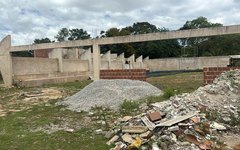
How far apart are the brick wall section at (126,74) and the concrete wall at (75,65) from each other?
31.0 feet

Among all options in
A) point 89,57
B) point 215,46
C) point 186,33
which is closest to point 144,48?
point 215,46

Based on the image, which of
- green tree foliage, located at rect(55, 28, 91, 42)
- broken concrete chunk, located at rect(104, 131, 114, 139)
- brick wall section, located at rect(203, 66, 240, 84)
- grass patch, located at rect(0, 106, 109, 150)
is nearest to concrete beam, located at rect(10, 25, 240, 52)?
brick wall section, located at rect(203, 66, 240, 84)

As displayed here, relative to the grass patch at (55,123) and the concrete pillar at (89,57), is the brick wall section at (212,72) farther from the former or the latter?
the concrete pillar at (89,57)

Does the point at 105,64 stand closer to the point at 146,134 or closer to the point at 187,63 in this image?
the point at 187,63

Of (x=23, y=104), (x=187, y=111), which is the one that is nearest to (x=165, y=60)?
(x=23, y=104)

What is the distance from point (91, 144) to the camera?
6.57 m

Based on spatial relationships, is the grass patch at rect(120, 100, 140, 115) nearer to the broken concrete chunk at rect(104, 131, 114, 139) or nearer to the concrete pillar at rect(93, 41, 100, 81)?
the broken concrete chunk at rect(104, 131, 114, 139)

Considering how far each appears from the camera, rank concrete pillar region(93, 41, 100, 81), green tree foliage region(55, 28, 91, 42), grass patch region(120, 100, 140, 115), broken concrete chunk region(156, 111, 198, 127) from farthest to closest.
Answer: green tree foliage region(55, 28, 91, 42) → concrete pillar region(93, 41, 100, 81) → grass patch region(120, 100, 140, 115) → broken concrete chunk region(156, 111, 198, 127)

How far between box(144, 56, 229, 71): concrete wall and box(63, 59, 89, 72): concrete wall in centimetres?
1942

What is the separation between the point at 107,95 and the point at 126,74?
5757mm

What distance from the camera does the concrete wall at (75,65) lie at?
87.6ft

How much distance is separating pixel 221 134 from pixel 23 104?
9.14 meters

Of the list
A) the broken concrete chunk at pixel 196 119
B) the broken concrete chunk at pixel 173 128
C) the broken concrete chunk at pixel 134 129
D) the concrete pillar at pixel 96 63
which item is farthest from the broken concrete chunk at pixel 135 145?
the concrete pillar at pixel 96 63

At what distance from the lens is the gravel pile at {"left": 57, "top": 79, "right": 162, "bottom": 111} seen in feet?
34.8
